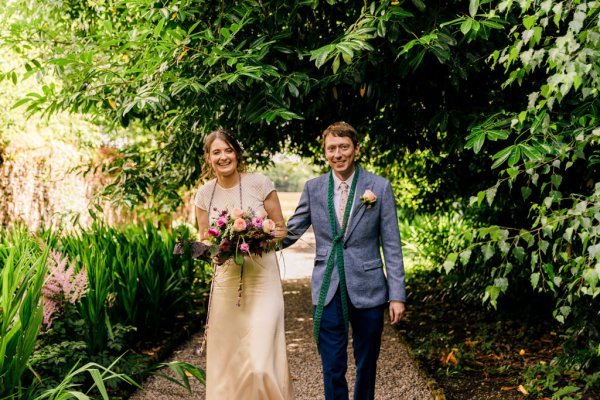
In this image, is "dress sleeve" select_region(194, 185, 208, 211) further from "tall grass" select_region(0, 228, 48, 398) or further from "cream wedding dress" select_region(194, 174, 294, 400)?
"tall grass" select_region(0, 228, 48, 398)

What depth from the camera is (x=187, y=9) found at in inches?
162

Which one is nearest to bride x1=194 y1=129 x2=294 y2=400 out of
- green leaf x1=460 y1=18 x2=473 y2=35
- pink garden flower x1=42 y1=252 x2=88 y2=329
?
pink garden flower x1=42 y1=252 x2=88 y2=329

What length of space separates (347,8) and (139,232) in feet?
11.6

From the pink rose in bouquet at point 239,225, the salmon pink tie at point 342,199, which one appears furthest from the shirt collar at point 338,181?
the pink rose in bouquet at point 239,225

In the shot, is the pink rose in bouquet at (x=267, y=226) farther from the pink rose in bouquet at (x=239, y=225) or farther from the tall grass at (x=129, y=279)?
the tall grass at (x=129, y=279)

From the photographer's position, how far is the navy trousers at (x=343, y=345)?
3467mm

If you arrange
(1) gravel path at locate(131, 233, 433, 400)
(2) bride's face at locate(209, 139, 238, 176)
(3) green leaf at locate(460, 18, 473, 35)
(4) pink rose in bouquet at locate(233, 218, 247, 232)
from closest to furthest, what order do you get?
(3) green leaf at locate(460, 18, 473, 35), (4) pink rose in bouquet at locate(233, 218, 247, 232), (2) bride's face at locate(209, 139, 238, 176), (1) gravel path at locate(131, 233, 433, 400)

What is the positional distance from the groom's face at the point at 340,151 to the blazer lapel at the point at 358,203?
0.11 metres

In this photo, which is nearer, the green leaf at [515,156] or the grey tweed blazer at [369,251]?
the green leaf at [515,156]

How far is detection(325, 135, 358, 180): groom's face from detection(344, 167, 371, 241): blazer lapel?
0.11 metres

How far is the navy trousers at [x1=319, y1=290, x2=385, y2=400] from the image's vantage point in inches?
136

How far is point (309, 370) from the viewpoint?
18.1 ft

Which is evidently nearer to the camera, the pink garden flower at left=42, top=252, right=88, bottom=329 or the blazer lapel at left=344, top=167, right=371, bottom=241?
the blazer lapel at left=344, top=167, right=371, bottom=241

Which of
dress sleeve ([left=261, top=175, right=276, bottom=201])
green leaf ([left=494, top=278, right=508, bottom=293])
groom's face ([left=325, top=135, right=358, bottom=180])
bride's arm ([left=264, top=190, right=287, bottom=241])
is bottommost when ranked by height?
green leaf ([left=494, top=278, right=508, bottom=293])
